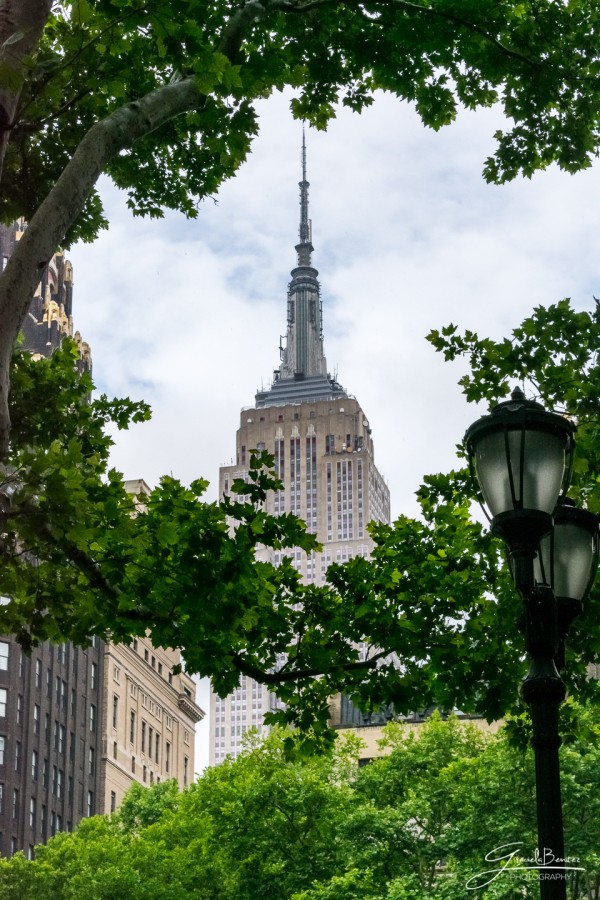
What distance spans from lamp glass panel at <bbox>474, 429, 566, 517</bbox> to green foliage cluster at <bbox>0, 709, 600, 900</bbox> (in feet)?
109

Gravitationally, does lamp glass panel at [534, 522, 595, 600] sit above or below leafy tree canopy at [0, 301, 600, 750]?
below

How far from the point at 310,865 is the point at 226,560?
111 feet

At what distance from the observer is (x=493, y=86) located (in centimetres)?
1605

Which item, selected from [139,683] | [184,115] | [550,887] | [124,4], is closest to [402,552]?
[184,115]

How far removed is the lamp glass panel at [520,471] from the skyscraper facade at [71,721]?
64056 mm

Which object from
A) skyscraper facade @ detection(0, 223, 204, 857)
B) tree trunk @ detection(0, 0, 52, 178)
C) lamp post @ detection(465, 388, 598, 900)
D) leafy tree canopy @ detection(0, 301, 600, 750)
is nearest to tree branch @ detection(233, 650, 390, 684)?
leafy tree canopy @ detection(0, 301, 600, 750)

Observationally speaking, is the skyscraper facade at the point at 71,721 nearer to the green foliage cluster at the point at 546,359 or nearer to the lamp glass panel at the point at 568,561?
the green foliage cluster at the point at 546,359

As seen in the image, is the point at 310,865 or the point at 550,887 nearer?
the point at 550,887

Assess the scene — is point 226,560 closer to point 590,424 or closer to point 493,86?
point 590,424

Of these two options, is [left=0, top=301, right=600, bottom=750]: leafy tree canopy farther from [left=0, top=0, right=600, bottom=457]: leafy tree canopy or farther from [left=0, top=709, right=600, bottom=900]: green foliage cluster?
[left=0, top=709, right=600, bottom=900]: green foliage cluster

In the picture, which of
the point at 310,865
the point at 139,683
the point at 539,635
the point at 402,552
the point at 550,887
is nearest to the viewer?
the point at 550,887

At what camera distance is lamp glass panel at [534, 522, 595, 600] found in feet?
29.9

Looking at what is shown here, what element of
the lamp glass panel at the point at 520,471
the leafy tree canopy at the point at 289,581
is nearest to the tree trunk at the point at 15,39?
the leafy tree canopy at the point at 289,581

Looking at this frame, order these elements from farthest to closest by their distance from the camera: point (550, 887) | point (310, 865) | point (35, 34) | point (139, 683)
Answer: point (139, 683), point (310, 865), point (35, 34), point (550, 887)
